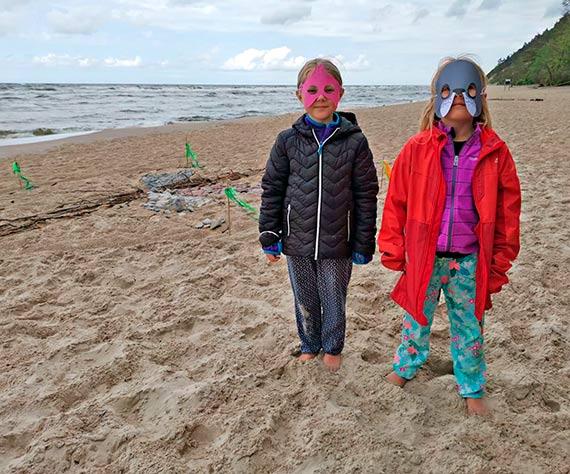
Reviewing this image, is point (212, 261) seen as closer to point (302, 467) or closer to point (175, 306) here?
point (175, 306)

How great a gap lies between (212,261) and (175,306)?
0.84m

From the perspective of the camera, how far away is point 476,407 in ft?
6.89

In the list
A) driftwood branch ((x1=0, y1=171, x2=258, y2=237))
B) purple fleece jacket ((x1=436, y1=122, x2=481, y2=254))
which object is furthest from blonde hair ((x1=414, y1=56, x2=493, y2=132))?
driftwood branch ((x1=0, y1=171, x2=258, y2=237))

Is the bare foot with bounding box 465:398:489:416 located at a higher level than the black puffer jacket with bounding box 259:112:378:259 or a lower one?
lower

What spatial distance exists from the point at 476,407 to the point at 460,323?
0.40 metres

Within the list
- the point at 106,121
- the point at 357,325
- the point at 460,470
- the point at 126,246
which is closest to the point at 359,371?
the point at 357,325

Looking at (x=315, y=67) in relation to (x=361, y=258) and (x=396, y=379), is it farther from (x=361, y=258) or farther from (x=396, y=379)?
(x=396, y=379)

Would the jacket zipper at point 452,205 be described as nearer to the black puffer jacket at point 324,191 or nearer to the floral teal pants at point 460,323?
the floral teal pants at point 460,323

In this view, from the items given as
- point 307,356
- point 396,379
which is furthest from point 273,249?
point 396,379

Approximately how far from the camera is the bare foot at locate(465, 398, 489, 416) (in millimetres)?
2088

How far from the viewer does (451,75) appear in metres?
1.91

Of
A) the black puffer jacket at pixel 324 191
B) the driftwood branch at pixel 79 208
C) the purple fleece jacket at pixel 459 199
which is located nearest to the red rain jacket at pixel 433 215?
the purple fleece jacket at pixel 459 199

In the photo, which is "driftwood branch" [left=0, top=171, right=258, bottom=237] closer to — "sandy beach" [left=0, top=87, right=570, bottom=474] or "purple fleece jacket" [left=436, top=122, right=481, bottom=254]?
"sandy beach" [left=0, top=87, right=570, bottom=474]

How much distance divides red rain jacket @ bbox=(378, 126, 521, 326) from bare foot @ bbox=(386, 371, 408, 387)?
413mm
